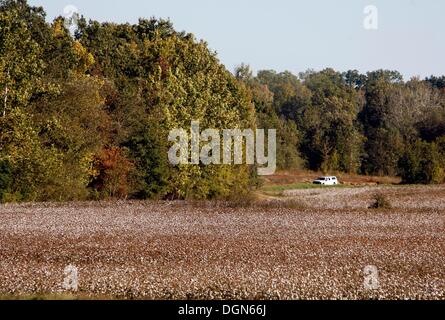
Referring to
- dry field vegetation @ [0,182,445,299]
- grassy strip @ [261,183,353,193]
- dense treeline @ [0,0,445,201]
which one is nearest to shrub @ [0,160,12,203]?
dense treeline @ [0,0,445,201]

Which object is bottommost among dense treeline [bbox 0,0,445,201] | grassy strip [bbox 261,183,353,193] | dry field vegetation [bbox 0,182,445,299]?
grassy strip [bbox 261,183,353,193]

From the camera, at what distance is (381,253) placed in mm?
30984

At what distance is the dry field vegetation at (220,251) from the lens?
21.4 metres

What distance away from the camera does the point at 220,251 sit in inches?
1228

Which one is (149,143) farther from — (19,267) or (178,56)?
(19,267)

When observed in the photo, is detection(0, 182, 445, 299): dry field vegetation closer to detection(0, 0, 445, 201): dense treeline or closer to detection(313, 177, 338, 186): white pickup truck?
detection(0, 0, 445, 201): dense treeline

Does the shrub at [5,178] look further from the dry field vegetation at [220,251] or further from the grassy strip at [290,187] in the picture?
the grassy strip at [290,187]

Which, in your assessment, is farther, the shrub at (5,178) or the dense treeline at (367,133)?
the dense treeline at (367,133)

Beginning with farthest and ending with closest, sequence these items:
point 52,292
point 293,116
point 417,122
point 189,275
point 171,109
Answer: point 293,116 < point 417,122 < point 171,109 < point 189,275 < point 52,292

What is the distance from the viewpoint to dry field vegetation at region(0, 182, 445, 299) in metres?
21.4

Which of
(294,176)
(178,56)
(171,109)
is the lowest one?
(294,176)

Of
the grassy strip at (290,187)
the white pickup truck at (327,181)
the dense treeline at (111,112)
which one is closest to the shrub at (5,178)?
the dense treeline at (111,112)

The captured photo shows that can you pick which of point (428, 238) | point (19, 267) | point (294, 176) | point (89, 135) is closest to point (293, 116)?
point (294, 176)

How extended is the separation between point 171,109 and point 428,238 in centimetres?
4187
